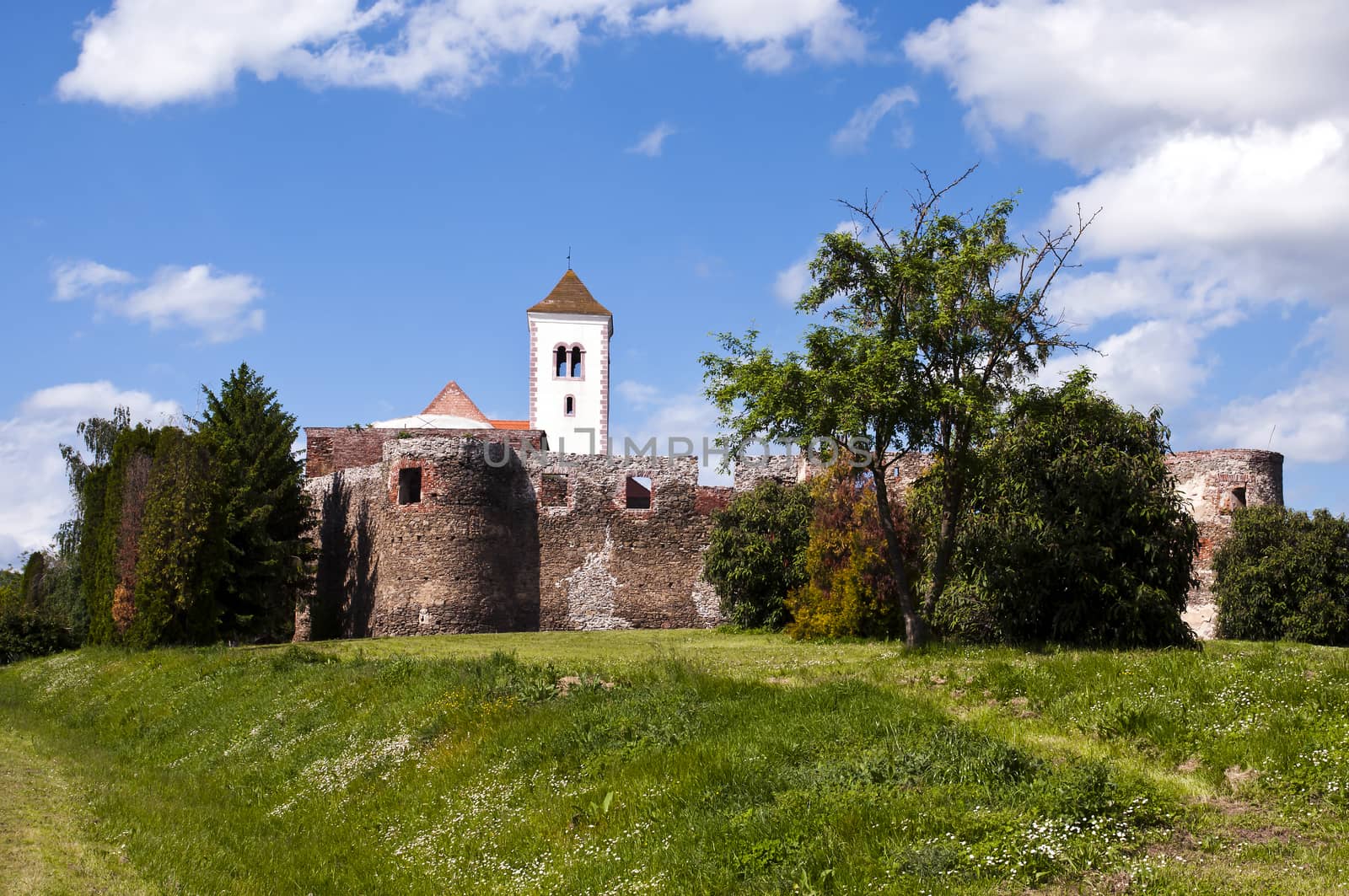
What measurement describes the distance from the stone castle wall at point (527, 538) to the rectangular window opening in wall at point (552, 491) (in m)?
0.04

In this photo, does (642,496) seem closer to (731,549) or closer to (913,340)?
(731,549)

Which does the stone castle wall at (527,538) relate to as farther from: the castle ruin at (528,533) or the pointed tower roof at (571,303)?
the pointed tower roof at (571,303)

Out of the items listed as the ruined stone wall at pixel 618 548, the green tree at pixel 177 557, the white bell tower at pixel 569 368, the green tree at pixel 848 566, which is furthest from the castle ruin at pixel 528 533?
the white bell tower at pixel 569 368

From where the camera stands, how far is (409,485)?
31734mm

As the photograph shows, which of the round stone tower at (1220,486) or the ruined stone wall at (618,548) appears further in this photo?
the round stone tower at (1220,486)

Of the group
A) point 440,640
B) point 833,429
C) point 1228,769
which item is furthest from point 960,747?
point 440,640

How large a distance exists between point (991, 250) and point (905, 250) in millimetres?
1407

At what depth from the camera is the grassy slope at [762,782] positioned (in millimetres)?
7355

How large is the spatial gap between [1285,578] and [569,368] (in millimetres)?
42104

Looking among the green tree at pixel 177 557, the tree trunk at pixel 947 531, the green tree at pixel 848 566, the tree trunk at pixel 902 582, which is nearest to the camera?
the tree trunk at pixel 947 531

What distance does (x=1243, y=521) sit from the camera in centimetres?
3062

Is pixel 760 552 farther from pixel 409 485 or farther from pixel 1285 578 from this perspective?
pixel 1285 578

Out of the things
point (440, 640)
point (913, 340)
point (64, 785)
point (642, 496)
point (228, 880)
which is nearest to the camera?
point (228, 880)

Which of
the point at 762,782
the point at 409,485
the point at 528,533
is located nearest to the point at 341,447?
the point at 409,485
